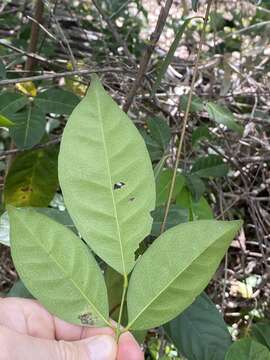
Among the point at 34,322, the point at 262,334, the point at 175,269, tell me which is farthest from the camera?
the point at 262,334

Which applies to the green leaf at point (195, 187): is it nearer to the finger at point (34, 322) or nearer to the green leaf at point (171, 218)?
the green leaf at point (171, 218)

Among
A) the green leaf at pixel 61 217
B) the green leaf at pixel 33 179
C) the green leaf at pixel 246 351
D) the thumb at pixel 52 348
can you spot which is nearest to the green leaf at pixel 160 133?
the green leaf at pixel 33 179

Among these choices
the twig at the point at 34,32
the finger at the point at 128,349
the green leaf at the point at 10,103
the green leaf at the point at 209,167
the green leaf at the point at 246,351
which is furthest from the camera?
the twig at the point at 34,32

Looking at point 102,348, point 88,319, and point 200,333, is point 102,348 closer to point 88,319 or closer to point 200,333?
point 88,319

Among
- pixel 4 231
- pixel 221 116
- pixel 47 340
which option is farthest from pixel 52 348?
pixel 221 116

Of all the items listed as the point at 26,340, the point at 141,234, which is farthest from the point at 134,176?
the point at 26,340
